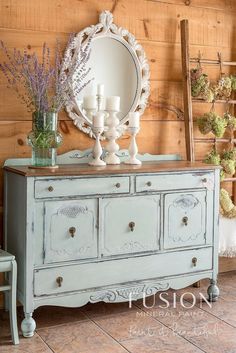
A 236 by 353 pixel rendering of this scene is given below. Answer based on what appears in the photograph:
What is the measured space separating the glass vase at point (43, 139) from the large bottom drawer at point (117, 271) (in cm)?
65

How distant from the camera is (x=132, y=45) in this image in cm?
375

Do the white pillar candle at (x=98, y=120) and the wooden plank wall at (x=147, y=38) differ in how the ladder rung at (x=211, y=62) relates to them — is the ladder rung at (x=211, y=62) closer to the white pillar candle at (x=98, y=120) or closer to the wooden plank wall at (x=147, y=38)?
the wooden plank wall at (x=147, y=38)

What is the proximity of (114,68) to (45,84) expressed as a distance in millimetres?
677

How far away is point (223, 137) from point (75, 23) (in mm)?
1523

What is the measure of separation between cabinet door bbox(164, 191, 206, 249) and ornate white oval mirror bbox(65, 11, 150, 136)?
0.74 metres

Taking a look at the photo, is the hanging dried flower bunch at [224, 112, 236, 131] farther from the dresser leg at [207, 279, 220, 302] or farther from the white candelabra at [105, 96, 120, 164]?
the dresser leg at [207, 279, 220, 302]

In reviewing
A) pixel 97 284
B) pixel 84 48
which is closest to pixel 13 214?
pixel 97 284

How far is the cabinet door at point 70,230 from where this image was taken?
3.04 meters

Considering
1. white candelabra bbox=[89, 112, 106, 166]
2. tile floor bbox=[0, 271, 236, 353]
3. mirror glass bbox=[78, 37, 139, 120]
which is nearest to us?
tile floor bbox=[0, 271, 236, 353]

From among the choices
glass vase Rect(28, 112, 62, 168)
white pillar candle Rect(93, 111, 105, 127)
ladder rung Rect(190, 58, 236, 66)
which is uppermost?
ladder rung Rect(190, 58, 236, 66)

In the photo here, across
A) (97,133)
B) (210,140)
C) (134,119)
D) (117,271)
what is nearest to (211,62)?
(210,140)

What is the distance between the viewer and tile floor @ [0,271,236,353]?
2.92 meters

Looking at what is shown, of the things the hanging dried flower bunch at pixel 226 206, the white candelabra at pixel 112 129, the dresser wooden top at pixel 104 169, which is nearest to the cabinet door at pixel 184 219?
the dresser wooden top at pixel 104 169

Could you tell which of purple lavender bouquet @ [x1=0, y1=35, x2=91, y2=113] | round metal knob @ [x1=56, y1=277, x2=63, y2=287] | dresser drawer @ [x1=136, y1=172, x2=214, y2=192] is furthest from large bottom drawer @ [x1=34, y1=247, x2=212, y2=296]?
purple lavender bouquet @ [x1=0, y1=35, x2=91, y2=113]
